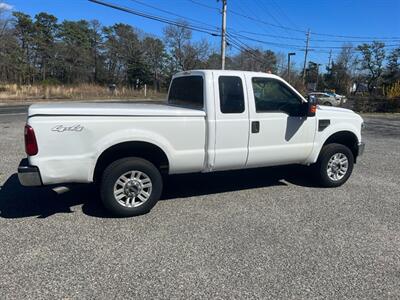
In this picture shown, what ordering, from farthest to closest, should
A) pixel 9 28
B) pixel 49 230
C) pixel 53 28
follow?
pixel 53 28 < pixel 9 28 < pixel 49 230

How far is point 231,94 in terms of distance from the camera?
496 cm

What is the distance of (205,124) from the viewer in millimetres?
4746

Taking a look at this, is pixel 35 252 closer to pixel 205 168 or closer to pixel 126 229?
pixel 126 229

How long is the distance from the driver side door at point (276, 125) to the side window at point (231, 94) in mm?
159

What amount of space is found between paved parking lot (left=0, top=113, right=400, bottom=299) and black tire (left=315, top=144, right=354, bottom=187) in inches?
5.9

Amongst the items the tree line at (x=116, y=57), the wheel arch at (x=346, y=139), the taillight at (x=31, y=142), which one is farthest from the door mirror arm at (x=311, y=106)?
the tree line at (x=116, y=57)

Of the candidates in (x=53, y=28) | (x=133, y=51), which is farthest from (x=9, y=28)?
(x=133, y=51)

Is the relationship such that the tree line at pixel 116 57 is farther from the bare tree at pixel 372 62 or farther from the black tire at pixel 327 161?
the black tire at pixel 327 161

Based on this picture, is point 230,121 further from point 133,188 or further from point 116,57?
point 116,57

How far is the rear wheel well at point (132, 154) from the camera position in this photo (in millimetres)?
4438

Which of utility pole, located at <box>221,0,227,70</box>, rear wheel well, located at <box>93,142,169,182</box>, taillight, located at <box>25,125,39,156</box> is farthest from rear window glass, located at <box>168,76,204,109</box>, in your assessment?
utility pole, located at <box>221,0,227,70</box>

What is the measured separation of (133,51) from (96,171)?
61768mm

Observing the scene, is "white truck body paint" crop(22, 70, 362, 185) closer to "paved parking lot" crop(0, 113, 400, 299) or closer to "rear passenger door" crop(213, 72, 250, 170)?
"rear passenger door" crop(213, 72, 250, 170)

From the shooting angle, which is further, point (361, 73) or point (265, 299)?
point (361, 73)
